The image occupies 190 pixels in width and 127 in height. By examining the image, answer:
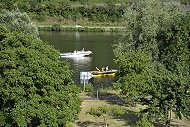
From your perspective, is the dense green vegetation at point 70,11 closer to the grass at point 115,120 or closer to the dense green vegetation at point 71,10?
the dense green vegetation at point 71,10

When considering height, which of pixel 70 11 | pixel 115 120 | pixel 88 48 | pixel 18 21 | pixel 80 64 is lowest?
pixel 115 120

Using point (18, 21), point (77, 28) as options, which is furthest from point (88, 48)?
point (77, 28)

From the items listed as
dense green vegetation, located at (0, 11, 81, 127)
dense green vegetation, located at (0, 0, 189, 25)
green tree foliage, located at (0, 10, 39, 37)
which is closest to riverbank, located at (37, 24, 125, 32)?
dense green vegetation, located at (0, 0, 189, 25)

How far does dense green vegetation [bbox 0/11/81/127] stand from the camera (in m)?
24.8

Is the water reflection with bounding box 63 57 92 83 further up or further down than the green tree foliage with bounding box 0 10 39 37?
further down

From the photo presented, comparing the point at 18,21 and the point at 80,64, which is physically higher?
the point at 18,21

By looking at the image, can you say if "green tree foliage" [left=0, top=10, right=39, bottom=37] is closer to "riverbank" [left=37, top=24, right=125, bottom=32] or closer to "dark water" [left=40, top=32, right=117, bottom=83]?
"dark water" [left=40, top=32, right=117, bottom=83]

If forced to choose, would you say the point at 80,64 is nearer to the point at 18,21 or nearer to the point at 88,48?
the point at 88,48

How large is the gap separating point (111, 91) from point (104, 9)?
10650 cm

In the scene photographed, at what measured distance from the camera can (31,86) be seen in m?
25.3

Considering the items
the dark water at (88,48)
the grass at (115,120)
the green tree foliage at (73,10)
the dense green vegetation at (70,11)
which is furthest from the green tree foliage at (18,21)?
the green tree foliage at (73,10)

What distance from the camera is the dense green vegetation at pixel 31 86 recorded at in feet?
81.5

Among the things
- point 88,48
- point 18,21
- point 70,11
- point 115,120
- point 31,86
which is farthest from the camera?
point 70,11

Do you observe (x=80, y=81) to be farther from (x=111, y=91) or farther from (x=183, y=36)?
(x=183, y=36)
